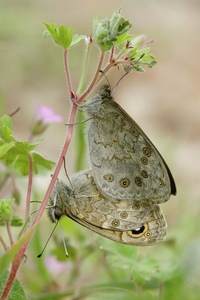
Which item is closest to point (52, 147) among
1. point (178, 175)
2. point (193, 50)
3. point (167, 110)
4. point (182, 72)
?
point (178, 175)

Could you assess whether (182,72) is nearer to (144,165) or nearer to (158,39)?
(158,39)

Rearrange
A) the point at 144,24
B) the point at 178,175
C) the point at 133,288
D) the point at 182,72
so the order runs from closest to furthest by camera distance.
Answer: the point at 133,288 → the point at 178,175 → the point at 182,72 → the point at 144,24

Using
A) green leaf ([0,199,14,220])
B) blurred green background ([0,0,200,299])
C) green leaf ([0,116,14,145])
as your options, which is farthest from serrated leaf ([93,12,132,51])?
blurred green background ([0,0,200,299])

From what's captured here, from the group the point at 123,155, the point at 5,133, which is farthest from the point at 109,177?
the point at 5,133

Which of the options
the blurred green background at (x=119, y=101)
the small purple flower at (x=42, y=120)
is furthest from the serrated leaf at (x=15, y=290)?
the small purple flower at (x=42, y=120)

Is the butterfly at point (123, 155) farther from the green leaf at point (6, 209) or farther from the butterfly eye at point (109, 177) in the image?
the green leaf at point (6, 209)

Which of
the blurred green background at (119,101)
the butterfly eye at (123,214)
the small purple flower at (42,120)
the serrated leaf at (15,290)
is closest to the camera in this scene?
the serrated leaf at (15,290)
